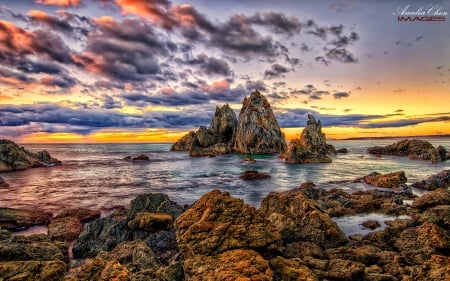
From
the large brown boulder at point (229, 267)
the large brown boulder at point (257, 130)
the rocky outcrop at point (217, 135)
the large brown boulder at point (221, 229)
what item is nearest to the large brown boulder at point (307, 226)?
the large brown boulder at point (221, 229)

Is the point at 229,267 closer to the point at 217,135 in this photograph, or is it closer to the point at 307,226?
the point at 307,226

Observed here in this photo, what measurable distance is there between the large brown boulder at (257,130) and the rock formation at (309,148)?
20.9 m

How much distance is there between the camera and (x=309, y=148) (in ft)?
246

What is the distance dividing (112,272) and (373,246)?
8610mm

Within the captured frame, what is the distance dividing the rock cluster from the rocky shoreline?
8567cm

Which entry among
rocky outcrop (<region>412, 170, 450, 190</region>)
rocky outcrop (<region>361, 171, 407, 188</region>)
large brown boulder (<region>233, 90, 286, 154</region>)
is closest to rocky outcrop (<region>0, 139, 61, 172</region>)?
rocky outcrop (<region>361, 171, 407, 188</region>)

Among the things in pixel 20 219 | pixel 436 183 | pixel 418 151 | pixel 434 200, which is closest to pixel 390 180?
pixel 436 183

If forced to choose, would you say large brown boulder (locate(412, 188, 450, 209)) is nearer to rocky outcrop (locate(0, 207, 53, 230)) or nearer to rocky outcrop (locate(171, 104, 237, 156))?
rocky outcrop (locate(0, 207, 53, 230))

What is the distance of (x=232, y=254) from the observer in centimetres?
667

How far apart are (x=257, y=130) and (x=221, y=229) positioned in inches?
3761

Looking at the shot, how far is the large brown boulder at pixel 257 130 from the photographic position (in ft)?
334

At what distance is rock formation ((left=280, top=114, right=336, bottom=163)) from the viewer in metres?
61.4

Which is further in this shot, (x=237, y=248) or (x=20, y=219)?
(x=20, y=219)

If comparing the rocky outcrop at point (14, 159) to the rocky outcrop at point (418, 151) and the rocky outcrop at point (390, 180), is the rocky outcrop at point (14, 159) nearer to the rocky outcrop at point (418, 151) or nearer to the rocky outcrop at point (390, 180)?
the rocky outcrop at point (390, 180)
